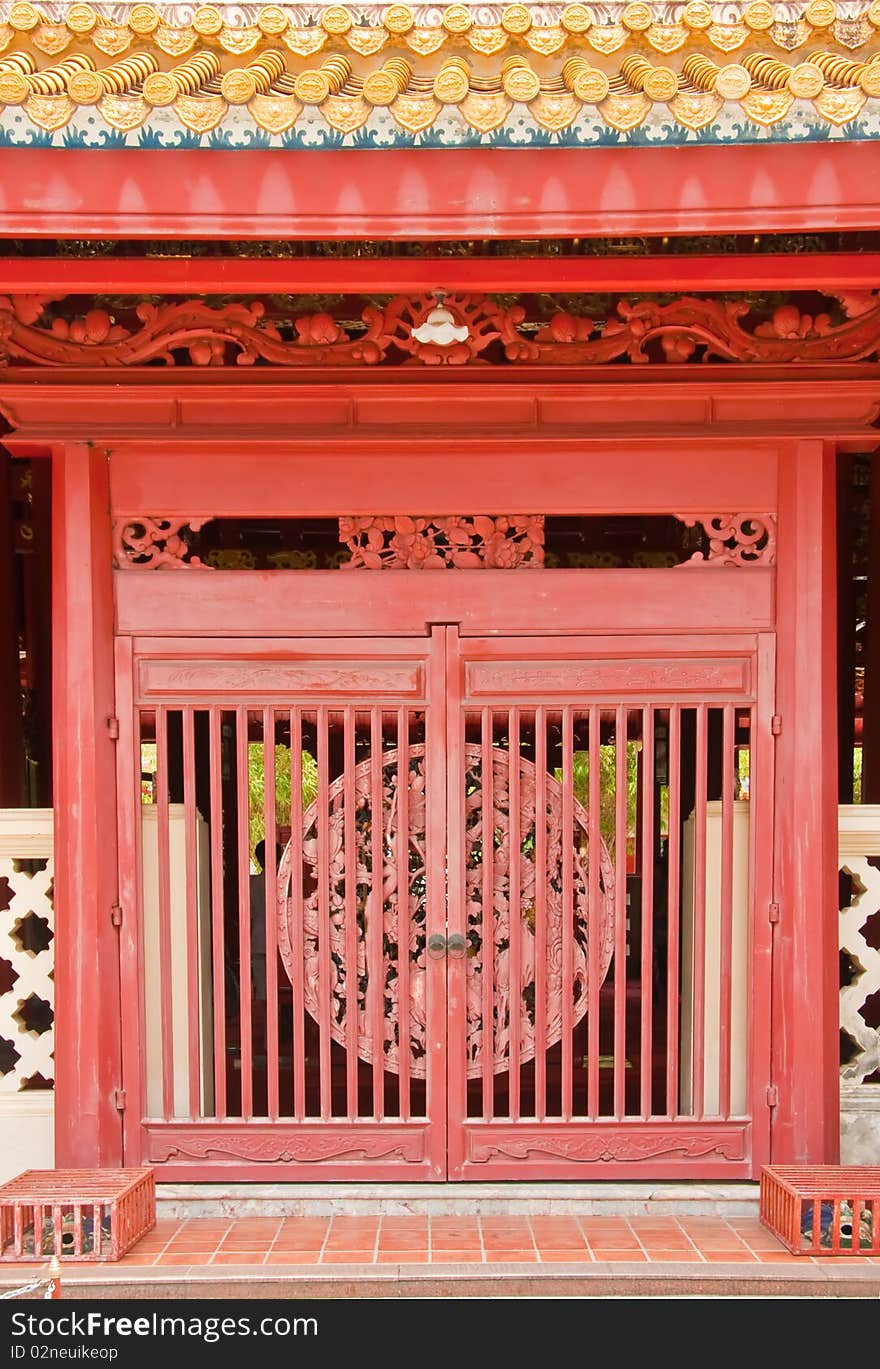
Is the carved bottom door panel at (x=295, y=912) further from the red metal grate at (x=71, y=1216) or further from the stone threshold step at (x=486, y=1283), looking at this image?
the stone threshold step at (x=486, y=1283)

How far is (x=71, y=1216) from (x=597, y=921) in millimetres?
2134

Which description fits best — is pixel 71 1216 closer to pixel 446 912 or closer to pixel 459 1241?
pixel 459 1241

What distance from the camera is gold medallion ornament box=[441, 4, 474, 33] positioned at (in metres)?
2.92

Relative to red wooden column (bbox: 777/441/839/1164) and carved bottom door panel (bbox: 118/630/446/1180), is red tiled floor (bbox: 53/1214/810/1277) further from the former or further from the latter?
red wooden column (bbox: 777/441/839/1164)

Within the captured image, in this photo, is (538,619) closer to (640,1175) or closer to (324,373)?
(324,373)

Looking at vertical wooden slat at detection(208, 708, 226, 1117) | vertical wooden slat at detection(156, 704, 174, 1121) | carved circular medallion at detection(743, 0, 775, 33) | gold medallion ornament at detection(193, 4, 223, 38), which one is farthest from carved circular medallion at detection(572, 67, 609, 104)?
vertical wooden slat at detection(156, 704, 174, 1121)

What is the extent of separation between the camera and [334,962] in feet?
14.1

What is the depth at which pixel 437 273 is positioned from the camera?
332 centimetres

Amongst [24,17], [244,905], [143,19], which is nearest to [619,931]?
[244,905]

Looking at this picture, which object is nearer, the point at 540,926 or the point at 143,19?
the point at 143,19

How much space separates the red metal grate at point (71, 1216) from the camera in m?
3.58

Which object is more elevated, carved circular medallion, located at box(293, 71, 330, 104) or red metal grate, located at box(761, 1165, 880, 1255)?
carved circular medallion, located at box(293, 71, 330, 104)

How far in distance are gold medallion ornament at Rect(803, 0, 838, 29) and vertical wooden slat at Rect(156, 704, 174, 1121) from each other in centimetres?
307

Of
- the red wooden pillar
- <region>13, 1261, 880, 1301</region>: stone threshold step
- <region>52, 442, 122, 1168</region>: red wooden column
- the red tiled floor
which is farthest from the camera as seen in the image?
the red wooden pillar
